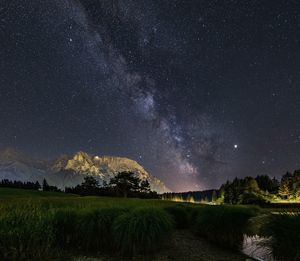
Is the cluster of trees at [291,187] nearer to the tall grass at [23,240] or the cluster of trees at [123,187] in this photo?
the cluster of trees at [123,187]

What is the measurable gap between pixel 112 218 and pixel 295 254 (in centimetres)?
614

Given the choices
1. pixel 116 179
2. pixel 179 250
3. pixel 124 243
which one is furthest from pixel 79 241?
pixel 116 179

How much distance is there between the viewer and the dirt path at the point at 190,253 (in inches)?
387

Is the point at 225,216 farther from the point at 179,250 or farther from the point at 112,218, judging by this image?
the point at 112,218

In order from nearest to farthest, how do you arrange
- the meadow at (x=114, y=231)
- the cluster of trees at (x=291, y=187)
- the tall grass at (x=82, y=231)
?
1. the meadow at (x=114, y=231)
2. the tall grass at (x=82, y=231)
3. the cluster of trees at (x=291, y=187)

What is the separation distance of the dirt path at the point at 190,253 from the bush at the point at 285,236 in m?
2.51

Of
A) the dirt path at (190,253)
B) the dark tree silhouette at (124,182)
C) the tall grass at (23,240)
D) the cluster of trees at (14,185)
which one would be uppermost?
the dark tree silhouette at (124,182)

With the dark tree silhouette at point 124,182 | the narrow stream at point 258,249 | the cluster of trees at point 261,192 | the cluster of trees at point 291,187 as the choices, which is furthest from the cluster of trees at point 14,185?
the narrow stream at point 258,249

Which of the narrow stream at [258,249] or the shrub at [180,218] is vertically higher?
the shrub at [180,218]

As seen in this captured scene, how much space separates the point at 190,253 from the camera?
35.7ft

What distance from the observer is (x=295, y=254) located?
7703 millimetres

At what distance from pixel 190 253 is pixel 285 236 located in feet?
13.2

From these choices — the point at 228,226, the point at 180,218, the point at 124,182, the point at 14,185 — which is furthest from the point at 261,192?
the point at 228,226

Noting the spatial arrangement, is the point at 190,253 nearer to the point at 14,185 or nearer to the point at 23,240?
the point at 23,240
